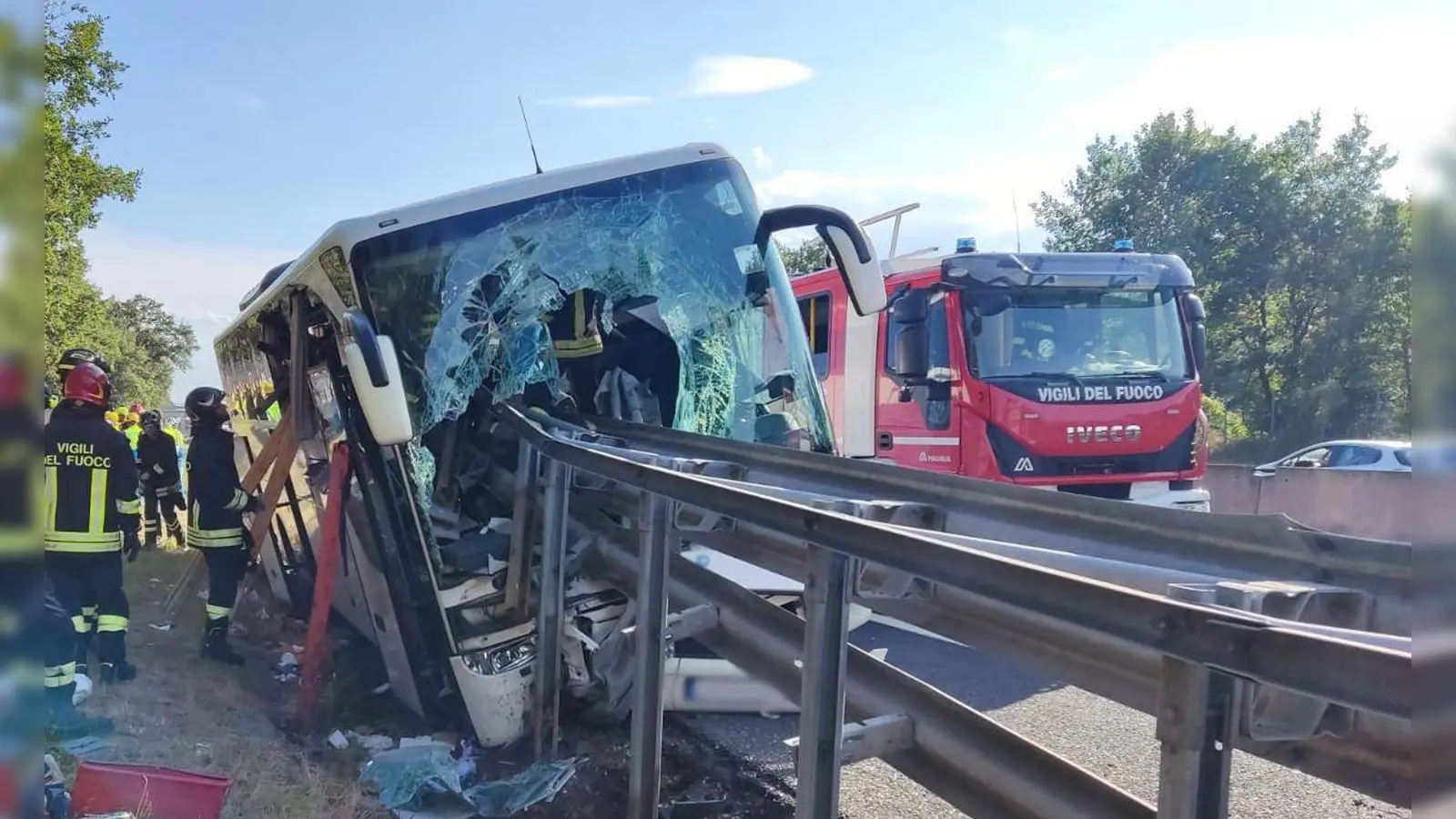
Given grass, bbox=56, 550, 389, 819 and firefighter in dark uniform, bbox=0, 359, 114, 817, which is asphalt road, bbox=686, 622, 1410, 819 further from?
firefighter in dark uniform, bbox=0, 359, 114, 817

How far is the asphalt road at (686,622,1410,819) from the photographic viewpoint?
376 cm

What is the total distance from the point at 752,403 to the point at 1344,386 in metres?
22.1

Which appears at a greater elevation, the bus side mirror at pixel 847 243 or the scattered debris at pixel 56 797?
the bus side mirror at pixel 847 243

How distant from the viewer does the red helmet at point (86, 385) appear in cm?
509

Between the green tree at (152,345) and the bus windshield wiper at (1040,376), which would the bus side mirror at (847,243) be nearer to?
the bus windshield wiper at (1040,376)

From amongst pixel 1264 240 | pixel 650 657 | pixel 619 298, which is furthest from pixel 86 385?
pixel 1264 240

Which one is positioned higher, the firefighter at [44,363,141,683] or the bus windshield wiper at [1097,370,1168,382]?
the bus windshield wiper at [1097,370,1168,382]

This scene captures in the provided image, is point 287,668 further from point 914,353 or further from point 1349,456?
point 1349,456

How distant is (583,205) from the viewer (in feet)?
15.0

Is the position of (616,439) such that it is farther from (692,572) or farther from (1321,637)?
(1321,637)

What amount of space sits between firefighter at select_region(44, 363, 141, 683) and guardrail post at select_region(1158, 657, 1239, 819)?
528 centimetres

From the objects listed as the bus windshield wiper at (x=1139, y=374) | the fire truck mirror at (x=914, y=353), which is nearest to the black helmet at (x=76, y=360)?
the fire truck mirror at (x=914, y=353)

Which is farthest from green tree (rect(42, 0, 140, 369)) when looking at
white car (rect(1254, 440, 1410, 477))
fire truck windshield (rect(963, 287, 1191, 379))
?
white car (rect(1254, 440, 1410, 477))

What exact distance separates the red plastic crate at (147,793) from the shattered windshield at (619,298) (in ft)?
5.25
